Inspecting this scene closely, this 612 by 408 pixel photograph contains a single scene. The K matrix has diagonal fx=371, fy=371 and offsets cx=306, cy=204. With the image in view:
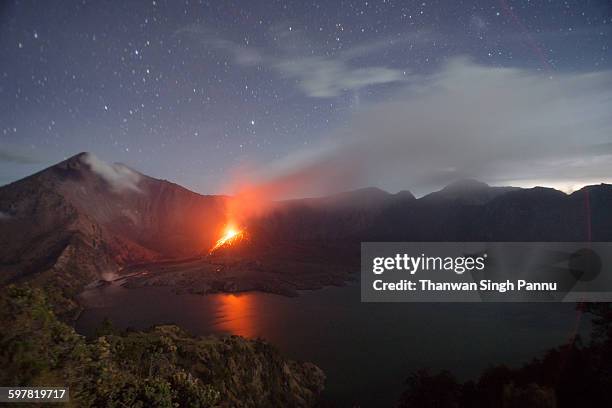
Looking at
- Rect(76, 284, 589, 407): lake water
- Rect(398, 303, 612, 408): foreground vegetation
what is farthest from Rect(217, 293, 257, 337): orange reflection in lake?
Rect(398, 303, 612, 408): foreground vegetation

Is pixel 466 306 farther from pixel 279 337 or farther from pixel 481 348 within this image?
pixel 279 337

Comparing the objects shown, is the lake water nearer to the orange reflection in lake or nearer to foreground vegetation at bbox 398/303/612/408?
the orange reflection in lake

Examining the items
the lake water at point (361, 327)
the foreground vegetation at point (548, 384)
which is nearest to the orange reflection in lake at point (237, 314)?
the lake water at point (361, 327)

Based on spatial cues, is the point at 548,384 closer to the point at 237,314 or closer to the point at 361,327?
the point at 361,327

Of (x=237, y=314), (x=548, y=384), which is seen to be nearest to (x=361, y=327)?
(x=237, y=314)

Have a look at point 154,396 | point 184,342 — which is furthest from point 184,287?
point 154,396

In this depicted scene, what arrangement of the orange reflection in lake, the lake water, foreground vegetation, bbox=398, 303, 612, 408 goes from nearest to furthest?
1. foreground vegetation, bbox=398, 303, 612, 408
2. the lake water
3. the orange reflection in lake
